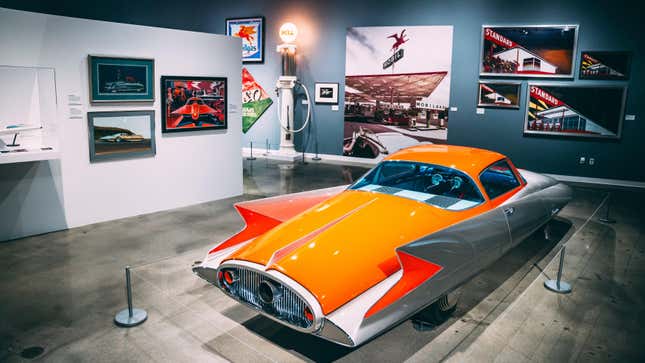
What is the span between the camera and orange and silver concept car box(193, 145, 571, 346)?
2822mm

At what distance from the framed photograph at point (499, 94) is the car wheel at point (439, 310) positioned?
6518 mm

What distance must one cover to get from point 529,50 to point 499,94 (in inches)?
36.7

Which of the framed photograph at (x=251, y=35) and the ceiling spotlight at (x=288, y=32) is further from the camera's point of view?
the framed photograph at (x=251, y=35)

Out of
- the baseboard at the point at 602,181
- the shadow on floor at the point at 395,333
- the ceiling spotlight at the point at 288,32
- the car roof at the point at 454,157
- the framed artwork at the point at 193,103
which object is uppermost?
the ceiling spotlight at the point at 288,32

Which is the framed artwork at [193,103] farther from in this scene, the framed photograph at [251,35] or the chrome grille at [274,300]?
the framed photograph at [251,35]

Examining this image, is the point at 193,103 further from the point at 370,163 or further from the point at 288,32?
the point at 370,163

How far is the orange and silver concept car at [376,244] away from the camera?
2822 millimetres

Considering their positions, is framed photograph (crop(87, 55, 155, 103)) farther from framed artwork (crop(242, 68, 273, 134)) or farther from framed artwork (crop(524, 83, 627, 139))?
framed artwork (crop(524, 83, 627, 139))

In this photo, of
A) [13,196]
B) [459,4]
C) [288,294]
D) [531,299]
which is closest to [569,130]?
[459,4]

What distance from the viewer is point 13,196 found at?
517 cm

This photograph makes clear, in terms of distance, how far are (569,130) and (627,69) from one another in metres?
1.35

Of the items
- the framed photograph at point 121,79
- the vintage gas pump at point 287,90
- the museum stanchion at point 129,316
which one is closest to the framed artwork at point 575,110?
the vintage gas pump at point 287,90

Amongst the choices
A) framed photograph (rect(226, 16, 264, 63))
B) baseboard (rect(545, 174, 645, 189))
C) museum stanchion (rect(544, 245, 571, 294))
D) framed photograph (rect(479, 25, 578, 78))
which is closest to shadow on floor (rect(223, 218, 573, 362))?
museum stanchion (rect(544, 245, 571, 294))

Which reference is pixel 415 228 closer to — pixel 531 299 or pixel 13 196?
pixel 531 299
